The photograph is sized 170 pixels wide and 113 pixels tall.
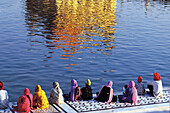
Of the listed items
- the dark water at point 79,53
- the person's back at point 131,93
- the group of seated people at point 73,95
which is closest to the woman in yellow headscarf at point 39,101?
the group of seated people at point 73,95

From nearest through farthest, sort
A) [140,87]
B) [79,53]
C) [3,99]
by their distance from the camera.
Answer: [3,99], [140,87], [79,53]

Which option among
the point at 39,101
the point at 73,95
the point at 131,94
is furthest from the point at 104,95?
the point at 39,101

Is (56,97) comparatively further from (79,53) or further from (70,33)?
(70,33)

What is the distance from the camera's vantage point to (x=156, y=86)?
20.7m

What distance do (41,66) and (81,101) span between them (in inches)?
518

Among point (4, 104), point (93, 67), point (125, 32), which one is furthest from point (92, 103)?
point (125, 32)

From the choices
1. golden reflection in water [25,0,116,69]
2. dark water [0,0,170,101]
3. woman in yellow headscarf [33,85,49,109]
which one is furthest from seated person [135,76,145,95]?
golden reflection in water [25,0,116,69]

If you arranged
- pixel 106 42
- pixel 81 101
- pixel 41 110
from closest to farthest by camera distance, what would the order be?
1. pixel 41 110
2. pixel 81 101
3. pixel 106 42

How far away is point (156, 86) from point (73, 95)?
192 inches

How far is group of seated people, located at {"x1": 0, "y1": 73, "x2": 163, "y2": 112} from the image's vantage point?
18.4m

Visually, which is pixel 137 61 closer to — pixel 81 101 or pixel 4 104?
pixel 81 101

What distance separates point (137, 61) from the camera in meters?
35.0

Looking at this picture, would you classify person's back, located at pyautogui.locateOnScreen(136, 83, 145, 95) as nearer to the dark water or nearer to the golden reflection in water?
the dark water

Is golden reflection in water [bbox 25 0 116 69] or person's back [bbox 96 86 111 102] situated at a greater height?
person's back [bbox 96 86 111 102]
